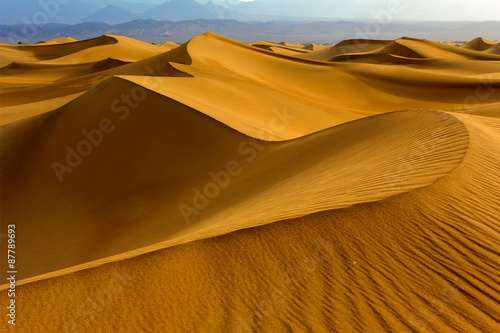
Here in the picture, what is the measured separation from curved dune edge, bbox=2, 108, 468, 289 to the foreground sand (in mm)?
42

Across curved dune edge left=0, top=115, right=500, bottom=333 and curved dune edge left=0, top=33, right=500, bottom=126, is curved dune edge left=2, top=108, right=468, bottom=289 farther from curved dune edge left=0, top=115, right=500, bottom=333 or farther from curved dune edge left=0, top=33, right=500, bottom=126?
curved dune edge left=0, top=33, right=500, bottom=126

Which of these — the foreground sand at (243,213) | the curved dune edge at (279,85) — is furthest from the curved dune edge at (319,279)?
the curved dune edge at (279,85)

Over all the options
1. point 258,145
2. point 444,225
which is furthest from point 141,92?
point 444,225

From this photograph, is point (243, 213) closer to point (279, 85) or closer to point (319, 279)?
point (319, 279)

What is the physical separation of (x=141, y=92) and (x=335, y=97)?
12.1m

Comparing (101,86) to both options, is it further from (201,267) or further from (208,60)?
(201,267)

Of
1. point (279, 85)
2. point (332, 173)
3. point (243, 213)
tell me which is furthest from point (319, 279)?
point (279, 85)

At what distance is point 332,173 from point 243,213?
5.27 feet

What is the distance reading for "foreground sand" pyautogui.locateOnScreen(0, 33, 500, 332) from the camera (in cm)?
279

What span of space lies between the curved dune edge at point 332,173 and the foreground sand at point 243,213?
42 mm

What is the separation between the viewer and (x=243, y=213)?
184 inches

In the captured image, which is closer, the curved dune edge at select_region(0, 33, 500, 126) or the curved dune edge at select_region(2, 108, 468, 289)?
the curved dune edge at select_region(2, 108, 468, 289)

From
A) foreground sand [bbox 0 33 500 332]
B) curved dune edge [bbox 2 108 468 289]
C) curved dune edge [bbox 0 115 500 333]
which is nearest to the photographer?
curved dune edge [bbox 0 115 500 333]

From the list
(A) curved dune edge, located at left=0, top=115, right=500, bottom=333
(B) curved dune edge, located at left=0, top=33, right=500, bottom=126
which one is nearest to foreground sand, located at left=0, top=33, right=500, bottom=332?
(A) curved dune edge, located at left=0, top=115, right=500, bottom=333
